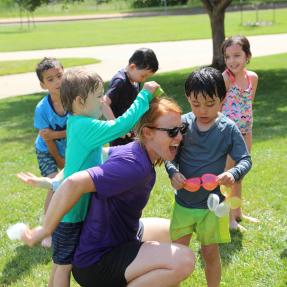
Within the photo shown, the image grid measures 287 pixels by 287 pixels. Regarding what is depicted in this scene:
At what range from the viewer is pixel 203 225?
3258 millimetres

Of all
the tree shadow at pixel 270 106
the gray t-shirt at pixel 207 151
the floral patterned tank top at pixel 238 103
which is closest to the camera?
the gray t-shirt at pixel 207 151

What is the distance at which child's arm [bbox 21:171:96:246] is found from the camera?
8.86 feet

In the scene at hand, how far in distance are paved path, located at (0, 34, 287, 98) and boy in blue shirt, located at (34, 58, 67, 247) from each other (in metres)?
11.2

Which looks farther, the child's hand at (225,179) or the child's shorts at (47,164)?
the child's shorts at (47,164)

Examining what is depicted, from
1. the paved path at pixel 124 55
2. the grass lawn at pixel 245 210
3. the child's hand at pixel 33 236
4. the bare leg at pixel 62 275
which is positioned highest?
the child's hand at pixel 33 236

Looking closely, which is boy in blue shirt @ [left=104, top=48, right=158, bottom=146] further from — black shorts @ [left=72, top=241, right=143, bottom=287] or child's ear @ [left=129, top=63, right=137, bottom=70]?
black shorts @ [left=72, top=241, right=143, bottom=287]

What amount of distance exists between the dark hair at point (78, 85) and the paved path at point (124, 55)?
12789 millimetres

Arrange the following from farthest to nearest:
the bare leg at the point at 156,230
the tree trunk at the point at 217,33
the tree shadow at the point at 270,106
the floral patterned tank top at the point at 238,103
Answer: the tree trunk at the point at 217,33, the tree shadow at the point at 270,106, the floral patterned tank top at the point at 238,103, the bare leg at the point at 156,230

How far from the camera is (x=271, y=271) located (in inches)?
153

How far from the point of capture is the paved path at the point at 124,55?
17.4m

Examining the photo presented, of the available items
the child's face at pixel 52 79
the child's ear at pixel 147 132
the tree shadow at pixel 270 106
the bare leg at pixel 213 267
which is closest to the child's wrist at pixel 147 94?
the child's ear at pixel 147 132

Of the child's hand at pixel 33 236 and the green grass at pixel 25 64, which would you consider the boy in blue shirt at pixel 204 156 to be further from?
the green grass at pixel 25 64

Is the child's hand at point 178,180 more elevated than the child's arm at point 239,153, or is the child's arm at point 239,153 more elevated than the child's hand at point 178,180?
the child's arm at point 239,153

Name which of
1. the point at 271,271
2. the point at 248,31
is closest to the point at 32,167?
the point at 271,271
